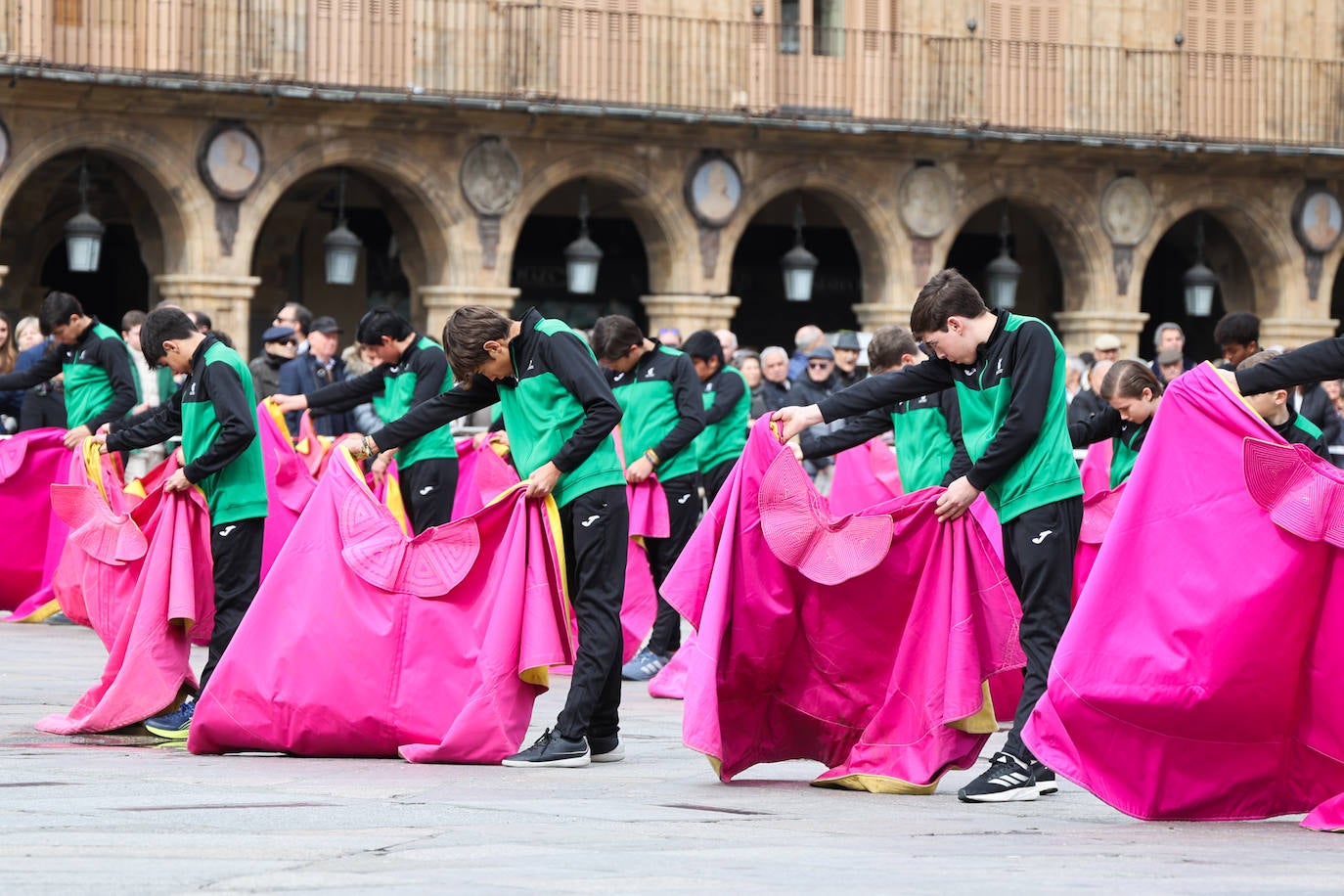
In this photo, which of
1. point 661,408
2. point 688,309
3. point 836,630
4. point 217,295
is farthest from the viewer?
point 688,309

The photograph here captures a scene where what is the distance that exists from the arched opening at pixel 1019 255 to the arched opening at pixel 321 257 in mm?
6545

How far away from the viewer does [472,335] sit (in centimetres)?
847

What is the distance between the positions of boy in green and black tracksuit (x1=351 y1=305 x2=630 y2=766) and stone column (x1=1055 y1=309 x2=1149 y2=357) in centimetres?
2119

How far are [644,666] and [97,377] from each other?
309 cm

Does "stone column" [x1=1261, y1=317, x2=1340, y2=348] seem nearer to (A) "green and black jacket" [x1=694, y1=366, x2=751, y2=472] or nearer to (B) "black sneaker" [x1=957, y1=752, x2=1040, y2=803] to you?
(A) "green and black jacket" [x1=694, y1=366, x2=751, y2=472]

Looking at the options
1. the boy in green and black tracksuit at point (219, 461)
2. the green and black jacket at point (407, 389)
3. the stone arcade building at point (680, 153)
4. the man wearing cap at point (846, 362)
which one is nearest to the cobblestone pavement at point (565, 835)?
the boy in green and black tracksuit at point (219, 461)

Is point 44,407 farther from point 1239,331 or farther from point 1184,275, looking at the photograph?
point 1184,275

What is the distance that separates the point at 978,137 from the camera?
90.1 feet

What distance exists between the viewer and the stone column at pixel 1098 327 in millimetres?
29328

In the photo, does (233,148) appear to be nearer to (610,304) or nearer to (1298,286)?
(610,304)

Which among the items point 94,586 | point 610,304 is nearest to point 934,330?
point 94,586

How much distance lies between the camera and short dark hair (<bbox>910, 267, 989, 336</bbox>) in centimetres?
768

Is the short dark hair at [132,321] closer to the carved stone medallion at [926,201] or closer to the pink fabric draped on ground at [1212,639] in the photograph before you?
the pink fabric draped on ground at [1212,639]

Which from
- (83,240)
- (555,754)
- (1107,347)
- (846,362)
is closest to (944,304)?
(555,754)
